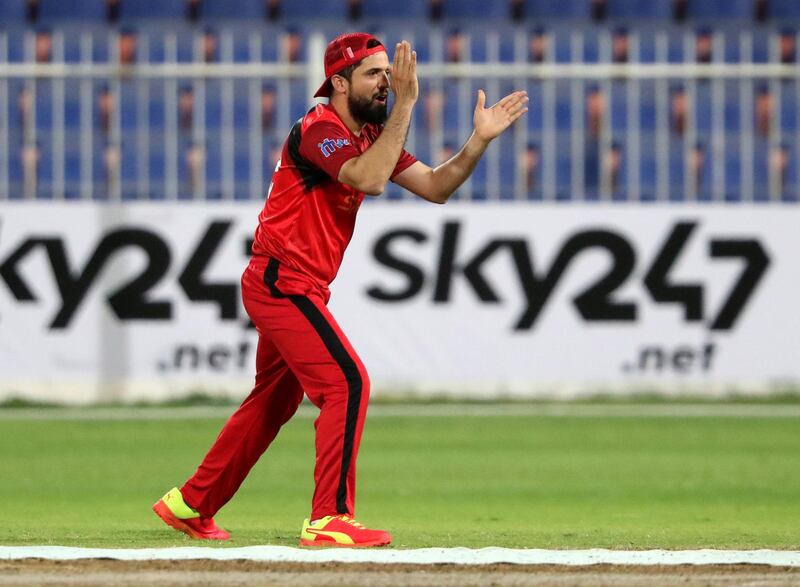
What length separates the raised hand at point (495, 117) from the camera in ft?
20.9

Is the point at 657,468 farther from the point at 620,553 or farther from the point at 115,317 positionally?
the point at 115,317

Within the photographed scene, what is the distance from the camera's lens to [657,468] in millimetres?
10211

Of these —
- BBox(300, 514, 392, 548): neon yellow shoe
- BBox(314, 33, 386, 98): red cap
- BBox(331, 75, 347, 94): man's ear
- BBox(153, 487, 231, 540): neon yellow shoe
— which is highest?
BBox(314, 33, 386, 98): red cap

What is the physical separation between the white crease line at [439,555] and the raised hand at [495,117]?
161 centimetres

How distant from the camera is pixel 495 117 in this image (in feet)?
21.0

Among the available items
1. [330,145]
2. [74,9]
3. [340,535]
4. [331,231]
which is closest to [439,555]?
[340,535]

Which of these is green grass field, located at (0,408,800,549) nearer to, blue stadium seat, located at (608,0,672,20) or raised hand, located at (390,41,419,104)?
raised hand, located at (390,41,419,104)

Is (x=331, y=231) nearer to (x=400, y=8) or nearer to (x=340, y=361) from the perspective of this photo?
(x=340, y=361)

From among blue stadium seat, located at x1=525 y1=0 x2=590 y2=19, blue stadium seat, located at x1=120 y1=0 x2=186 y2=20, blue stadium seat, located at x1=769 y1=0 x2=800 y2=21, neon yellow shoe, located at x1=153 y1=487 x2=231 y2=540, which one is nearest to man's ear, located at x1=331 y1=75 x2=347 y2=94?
neon yellow shoe, located at x1=153 y1=487 x2=231 y2=540

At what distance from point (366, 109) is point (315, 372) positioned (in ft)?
3.32

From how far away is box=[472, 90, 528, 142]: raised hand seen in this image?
6355 mm

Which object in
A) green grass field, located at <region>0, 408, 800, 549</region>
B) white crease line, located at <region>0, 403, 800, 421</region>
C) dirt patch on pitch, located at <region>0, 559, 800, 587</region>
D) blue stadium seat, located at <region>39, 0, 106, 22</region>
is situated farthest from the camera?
blue stadium seat, located at <region>39, 0, 106, 22</region>

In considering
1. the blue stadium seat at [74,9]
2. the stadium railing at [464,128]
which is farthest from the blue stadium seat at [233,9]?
the stadium railing at [464,128]

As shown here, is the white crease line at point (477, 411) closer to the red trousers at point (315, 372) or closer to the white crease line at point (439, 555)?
the red trousers at point (315, 372)
